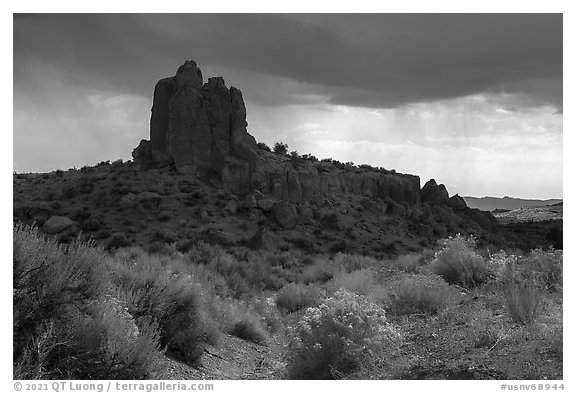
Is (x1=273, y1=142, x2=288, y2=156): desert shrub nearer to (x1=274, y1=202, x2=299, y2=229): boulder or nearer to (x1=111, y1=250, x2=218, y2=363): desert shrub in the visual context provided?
(x1=274, y1=202, x2=299, y2=229): boulder

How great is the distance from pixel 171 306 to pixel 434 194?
48976 millimetres

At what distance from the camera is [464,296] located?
36.4 feet

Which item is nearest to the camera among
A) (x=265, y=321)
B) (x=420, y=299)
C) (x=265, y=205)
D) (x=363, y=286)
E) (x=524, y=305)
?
(x=524, y=305)

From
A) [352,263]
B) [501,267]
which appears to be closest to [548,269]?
[501,267]

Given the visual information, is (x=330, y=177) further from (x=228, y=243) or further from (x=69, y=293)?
(x=69, y=293)

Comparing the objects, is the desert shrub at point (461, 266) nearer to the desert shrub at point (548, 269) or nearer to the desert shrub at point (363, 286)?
the desert shrub at point (548, 269)

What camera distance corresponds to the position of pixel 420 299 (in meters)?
10.6

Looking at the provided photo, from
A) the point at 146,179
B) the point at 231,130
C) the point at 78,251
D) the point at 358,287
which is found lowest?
the point at 358,287

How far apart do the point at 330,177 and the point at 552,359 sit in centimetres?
4256

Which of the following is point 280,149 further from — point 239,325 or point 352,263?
point 239,325

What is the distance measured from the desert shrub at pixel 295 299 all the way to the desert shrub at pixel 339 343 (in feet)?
19.8

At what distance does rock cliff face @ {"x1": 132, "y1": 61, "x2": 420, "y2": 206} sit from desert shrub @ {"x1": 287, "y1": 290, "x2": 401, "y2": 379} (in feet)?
111
